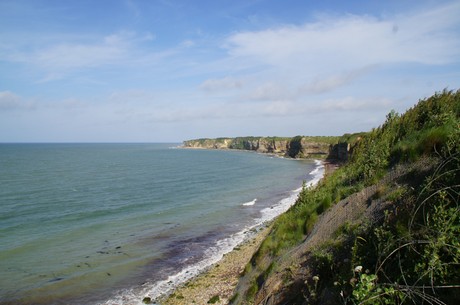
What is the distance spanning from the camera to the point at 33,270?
2142cm

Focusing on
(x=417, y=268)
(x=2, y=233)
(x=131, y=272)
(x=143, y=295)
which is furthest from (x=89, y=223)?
(x=417, y=268)

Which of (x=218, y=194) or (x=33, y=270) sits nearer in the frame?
(x=33, y=270)

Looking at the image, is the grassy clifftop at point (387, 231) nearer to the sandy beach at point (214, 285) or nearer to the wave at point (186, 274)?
the sandy beach at point (214, 285)

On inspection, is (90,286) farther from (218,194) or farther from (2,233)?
(218,194)

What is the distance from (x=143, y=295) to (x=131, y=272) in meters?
3.53

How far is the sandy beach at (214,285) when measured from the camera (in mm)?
17062

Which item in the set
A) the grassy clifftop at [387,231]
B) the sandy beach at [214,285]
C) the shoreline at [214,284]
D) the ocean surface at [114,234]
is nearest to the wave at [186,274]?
the ocean surface at [114,234]

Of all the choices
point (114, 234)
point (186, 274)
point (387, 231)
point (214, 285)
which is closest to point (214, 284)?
point (214, 285)

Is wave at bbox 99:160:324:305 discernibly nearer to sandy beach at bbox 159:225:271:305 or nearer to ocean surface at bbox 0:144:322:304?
ocean surface at bbox 0:144:322:304

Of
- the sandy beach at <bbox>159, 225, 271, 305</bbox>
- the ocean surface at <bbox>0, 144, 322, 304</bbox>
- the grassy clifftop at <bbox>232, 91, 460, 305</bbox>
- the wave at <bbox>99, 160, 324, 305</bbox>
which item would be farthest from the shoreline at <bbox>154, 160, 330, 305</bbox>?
the grassy clifftop at <bbox>232, 91, 460, 305</bbox>

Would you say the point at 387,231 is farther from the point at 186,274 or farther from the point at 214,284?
the point at 186,274

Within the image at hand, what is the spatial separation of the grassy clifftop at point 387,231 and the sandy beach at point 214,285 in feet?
10.2

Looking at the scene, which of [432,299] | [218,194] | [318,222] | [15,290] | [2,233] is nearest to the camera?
[432,299]

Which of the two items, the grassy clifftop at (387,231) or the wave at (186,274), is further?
the wave at (186,274)
